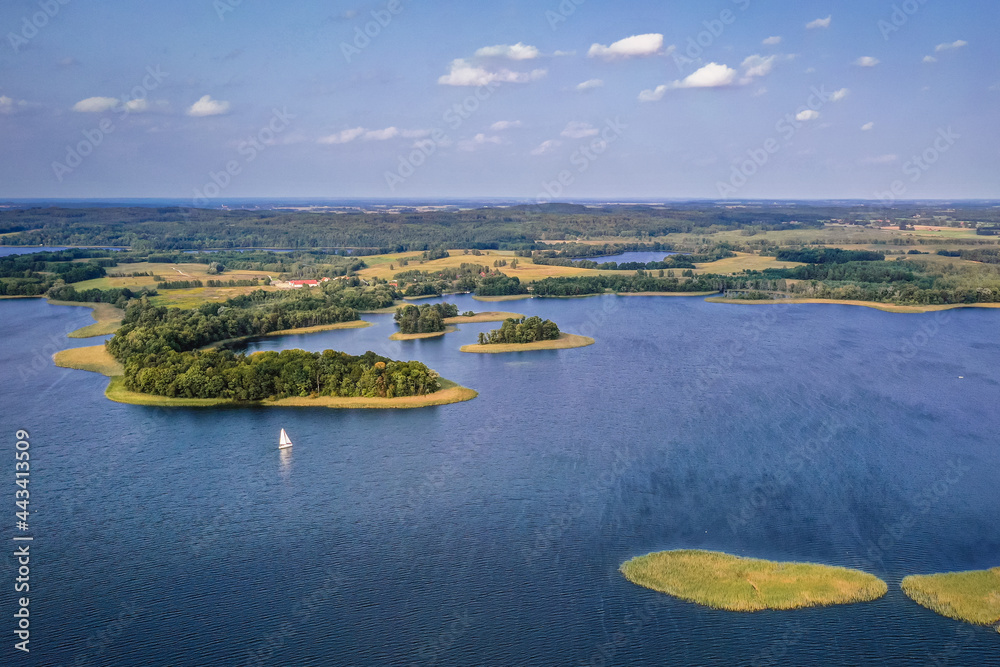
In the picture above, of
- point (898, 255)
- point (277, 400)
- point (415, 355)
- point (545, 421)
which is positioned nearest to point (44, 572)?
point (277, 400)

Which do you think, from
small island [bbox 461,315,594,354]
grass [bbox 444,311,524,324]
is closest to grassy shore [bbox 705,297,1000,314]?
grass [bbox 444,311,524,324]

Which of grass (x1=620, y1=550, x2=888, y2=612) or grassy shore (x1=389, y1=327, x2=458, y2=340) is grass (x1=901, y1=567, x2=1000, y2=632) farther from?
grassy shore (x1=389, y1=327, x2=458, y2=340)

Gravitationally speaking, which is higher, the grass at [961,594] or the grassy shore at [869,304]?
the grassy shore at [869,304]

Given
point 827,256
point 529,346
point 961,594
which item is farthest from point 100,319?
point 827,256

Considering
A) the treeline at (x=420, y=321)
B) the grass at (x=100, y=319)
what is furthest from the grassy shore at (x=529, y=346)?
the grass at (x=100, y=319)

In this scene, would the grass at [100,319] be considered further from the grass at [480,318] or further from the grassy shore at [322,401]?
the grass at [480,318]

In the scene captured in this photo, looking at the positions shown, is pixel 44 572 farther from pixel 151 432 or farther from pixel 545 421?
pixel 545 421
